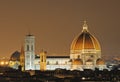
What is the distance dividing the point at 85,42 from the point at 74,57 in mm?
3079

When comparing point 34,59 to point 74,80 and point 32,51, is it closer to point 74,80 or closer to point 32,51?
point 32,51

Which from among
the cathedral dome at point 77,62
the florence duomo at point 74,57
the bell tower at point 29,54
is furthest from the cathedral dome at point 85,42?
the bell tower at point 29,54

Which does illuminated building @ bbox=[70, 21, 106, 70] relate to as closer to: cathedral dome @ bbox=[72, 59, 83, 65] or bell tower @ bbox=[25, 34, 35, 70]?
cathedral dome @ bbox=[72, 59, 83, 65]

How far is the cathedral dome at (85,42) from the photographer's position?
611 ft

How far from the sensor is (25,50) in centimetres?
19238

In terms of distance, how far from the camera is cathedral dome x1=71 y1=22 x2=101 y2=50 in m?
186

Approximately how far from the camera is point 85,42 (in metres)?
186

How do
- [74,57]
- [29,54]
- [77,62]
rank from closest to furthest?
1. [77,62]
2. [74,57]
3. [29,54]

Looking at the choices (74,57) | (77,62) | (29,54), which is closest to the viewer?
(77,62)

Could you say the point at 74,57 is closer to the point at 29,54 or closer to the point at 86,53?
the point at 86,53

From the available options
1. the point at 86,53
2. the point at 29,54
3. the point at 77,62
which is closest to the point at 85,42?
the point at 86,53

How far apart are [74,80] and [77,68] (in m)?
55.3

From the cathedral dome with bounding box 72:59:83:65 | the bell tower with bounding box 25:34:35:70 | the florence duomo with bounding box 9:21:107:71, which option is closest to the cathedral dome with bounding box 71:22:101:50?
the florence duomo with bounding box 9:21:107:71

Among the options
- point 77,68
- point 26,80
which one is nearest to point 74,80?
point 26,80
